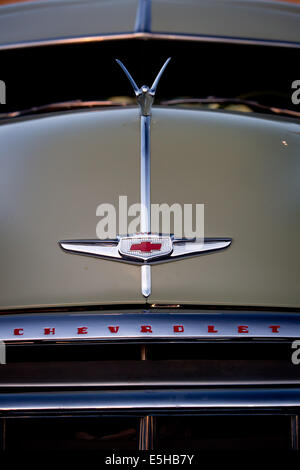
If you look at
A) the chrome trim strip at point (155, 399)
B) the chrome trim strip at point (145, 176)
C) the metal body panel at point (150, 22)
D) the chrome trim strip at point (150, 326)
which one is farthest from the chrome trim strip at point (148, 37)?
the chrome trim strip at point (155, 399)

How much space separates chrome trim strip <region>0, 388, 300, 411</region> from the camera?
157 centimetres

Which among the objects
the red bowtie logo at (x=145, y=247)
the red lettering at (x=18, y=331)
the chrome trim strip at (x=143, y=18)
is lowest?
the red lettering at (x=18, y=331)

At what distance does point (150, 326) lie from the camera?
1591 millimetres

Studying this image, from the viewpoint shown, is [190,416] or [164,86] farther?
[164,86]

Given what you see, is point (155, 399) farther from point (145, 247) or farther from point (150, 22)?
point (150, 22)

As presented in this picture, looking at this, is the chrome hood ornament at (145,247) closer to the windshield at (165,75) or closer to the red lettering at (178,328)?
the red lettering at (178,328)

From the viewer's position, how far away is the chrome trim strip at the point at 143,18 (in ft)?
8.11

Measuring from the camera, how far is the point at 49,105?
259 cm

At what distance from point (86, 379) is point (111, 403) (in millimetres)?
97

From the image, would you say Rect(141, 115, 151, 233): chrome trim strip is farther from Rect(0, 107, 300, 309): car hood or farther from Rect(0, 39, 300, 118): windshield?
Rect(0, 39, 300, 118): windshield

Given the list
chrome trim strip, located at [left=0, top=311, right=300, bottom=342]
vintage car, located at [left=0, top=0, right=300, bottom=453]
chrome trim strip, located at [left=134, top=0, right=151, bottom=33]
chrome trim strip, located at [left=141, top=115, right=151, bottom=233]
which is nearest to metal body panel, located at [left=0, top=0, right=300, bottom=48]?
chrome trim strip, located at [left=134, top=0, right=151, bottom=33]
